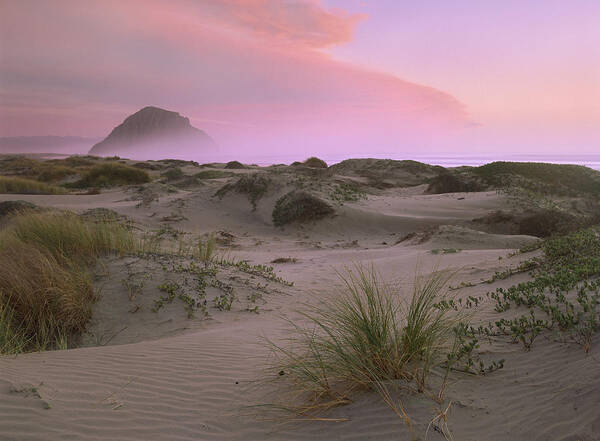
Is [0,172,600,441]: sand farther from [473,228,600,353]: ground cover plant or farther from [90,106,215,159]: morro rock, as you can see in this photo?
[90,106,215,159]: morro rock

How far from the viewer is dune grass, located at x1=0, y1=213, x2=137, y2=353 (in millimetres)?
4598

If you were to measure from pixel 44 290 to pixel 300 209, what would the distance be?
9839 mm

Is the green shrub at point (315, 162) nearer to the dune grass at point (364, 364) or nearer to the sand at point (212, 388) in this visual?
the sand at point (212, 388)

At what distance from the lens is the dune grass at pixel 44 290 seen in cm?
460

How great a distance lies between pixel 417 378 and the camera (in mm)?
2723

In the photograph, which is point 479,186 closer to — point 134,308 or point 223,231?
point 223,231

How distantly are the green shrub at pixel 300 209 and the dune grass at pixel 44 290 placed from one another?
8.29 meters

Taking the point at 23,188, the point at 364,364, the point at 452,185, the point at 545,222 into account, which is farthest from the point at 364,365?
the point at 23,188

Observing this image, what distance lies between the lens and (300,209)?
557 inches

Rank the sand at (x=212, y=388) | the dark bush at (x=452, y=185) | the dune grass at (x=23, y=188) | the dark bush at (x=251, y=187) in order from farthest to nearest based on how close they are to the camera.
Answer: the dune grass at (x=23, y=188) → the dark bush at (x=452, y=185) → the dark bush at (x=251, y=187) → the sand at (x=212, y=388)

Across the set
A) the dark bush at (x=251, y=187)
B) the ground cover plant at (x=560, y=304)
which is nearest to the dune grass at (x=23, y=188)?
the dark bush at (x=251, y=187)

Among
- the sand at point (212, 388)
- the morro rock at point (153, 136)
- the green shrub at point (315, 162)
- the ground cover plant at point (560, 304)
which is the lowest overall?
the sand at point (212, 388)

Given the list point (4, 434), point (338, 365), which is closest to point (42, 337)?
point (4, 434)

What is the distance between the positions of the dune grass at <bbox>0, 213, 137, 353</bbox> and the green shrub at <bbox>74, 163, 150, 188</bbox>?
1942cm
